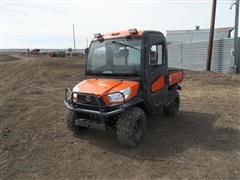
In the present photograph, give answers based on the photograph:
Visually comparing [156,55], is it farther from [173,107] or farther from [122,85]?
[173,107]

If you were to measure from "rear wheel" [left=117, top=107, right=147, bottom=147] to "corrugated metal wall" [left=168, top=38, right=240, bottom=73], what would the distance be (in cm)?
1462

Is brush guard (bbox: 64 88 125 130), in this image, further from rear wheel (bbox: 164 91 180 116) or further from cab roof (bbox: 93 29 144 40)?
rear wheel (bbox: 164 91 180 116)

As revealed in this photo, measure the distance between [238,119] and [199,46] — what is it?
1459cm

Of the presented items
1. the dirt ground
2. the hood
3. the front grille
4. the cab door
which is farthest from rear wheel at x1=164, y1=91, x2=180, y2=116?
the front grille

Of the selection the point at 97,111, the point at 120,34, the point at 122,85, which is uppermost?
the point at 120,34

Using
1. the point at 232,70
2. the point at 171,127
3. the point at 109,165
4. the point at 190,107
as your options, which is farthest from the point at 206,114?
the point at 232,70

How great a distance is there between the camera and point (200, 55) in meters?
21.3

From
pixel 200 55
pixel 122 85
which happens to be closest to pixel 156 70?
pixel 122 85

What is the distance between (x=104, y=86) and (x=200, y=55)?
17068 millimetres

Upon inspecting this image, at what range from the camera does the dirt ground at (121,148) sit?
488cm

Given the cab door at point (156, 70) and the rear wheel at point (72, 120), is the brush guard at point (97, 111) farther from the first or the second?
the cab door at point (156, 70)

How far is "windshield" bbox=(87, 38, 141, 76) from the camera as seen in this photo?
5852 millimetres

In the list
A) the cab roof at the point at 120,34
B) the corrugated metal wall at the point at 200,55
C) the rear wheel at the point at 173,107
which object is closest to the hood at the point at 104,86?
the cab roof at the point at 120,34

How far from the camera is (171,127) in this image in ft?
22.8
